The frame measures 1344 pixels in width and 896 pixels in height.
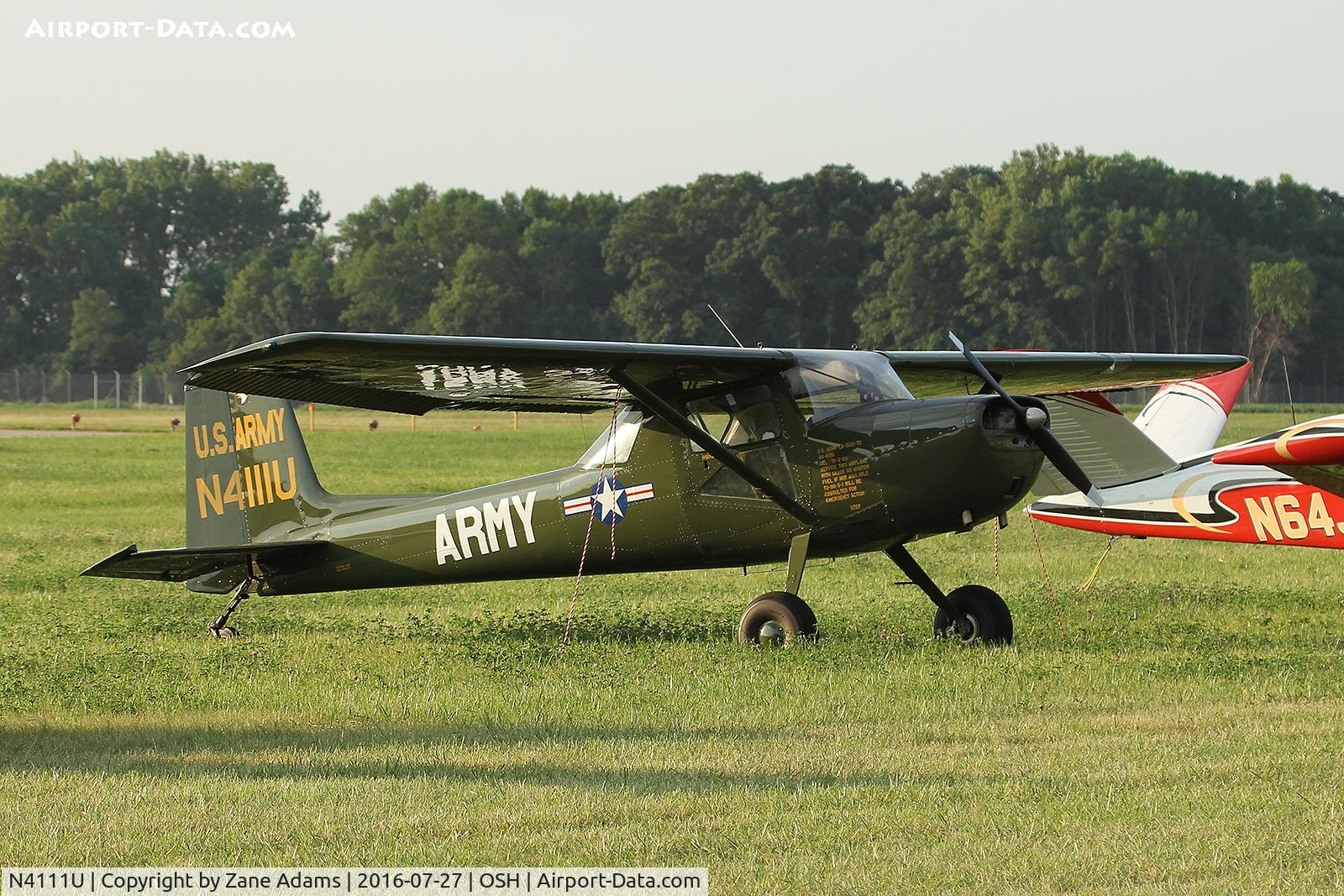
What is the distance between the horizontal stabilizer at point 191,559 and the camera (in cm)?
1104

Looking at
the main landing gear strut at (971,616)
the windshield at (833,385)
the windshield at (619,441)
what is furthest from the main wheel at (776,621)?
the windshield at (619,441)

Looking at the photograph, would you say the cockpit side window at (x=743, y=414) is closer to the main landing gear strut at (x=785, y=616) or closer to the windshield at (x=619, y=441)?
the windshield at (x=619, y=441)

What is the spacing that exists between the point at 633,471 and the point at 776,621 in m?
1.55

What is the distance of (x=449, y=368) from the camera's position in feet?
34.0

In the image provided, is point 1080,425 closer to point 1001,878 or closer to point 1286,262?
point 1001,878

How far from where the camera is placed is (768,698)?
881 cm

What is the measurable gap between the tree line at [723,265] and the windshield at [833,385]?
71908mm

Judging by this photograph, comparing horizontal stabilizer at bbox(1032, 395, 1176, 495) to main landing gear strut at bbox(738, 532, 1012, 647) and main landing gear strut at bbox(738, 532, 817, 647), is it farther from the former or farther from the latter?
main landing gear strut at bbox(738, 532, 817, 647)

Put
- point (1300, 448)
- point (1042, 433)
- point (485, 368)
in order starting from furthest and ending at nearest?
point (485, 368), point (1042, 433), point (1300, 448)

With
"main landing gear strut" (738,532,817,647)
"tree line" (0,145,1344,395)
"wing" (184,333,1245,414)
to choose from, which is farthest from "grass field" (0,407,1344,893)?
"tree line" (0,145,1344,395)

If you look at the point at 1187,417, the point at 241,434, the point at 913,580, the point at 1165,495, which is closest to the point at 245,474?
the point at 241,434

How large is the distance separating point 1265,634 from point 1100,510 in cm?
191
